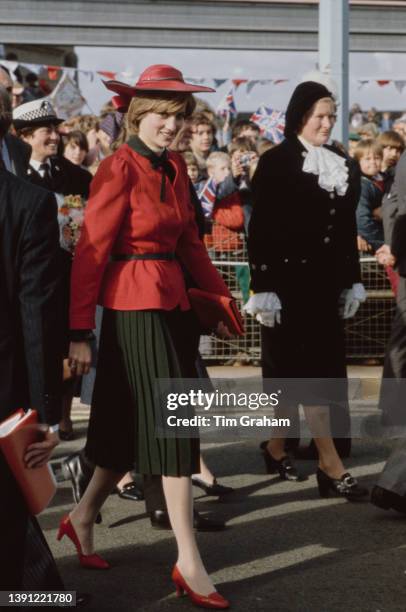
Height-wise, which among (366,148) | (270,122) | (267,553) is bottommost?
(267,553)

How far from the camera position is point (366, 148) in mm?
10664

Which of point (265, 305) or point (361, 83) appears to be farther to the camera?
point (361, 83)

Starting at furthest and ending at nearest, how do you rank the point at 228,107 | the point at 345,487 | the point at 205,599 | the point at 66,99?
1. the point at 228,107
2. the point at 66,99
3. the point at 345,487
4. the point at 205,599

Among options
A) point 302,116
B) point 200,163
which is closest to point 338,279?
point 302,116

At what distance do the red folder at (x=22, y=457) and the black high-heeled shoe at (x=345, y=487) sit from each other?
109 inches

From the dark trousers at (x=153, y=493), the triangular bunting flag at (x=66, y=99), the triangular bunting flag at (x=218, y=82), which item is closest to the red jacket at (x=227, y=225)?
the dark trousers at (x=153, y=493)

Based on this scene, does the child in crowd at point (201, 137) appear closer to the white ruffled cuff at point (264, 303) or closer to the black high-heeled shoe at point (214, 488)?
the white ruffled cuff at point (264, 303)

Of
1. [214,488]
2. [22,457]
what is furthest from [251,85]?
[22,457]

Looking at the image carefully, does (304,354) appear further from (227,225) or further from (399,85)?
(399,85)

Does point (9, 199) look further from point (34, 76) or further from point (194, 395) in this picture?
point (34, 76)

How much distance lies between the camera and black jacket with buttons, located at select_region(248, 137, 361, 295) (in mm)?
6289

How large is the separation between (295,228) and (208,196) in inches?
151

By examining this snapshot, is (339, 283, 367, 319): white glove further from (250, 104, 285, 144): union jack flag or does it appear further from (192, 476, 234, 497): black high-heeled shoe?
(250, 104, 285, 144): union jack flag

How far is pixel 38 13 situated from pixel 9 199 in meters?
19.1
